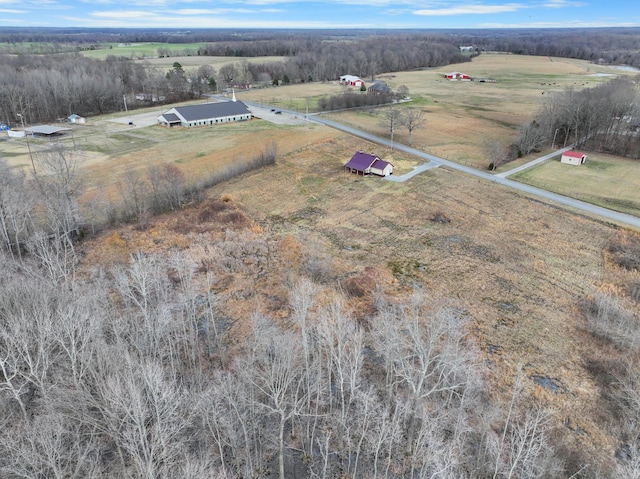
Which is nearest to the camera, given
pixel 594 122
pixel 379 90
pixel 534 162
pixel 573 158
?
pixel 573 158

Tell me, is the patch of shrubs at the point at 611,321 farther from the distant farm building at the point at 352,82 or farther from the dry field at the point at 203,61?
the dry field at the point at 203,61

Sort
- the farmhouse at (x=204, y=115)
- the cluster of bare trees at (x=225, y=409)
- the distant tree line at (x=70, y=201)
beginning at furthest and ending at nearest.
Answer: the farmhouse at (x=204, y=115), the distant tree line at (x=70, y=201), the cluster of bare trees at (x=225, y=409)

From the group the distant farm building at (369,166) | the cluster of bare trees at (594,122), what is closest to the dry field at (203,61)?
the distant farm building at (369,166)

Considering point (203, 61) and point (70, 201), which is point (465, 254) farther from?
point (203, 61)

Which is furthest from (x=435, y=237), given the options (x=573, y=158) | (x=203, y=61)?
(x=203, y=61)

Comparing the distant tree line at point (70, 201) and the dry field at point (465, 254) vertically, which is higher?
the distant tree line at point (70, 201)

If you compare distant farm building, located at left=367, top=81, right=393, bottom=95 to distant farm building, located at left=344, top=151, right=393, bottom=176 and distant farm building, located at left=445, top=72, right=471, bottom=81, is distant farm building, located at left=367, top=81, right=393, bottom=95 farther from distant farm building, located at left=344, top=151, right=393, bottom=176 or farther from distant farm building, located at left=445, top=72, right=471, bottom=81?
distant farm building, located at left=344, top=151, right=393, bottom=176

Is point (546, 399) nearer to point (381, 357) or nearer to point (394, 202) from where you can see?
point (381, 357)
